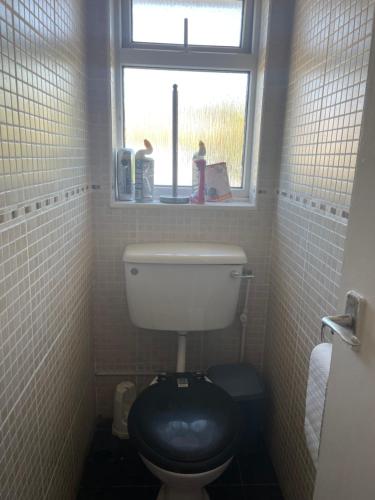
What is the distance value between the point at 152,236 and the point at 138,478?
3.07 feet

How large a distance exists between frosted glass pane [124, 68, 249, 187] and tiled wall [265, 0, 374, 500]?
0.29 m

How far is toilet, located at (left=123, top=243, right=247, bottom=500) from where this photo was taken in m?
1.12

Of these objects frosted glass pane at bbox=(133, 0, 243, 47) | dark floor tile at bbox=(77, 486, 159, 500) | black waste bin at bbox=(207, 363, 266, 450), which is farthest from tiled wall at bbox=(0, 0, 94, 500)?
black waste bin at bbox=(207, 363, 266, 450)

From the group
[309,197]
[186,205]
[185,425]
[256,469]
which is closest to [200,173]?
[186,205]

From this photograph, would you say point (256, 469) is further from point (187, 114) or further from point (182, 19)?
point (182, 19)

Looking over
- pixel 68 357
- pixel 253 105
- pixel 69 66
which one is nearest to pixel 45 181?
pixel 69 66

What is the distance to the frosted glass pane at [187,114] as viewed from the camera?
1.63 metres

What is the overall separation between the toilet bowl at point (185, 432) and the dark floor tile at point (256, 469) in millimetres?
240

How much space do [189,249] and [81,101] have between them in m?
0.66

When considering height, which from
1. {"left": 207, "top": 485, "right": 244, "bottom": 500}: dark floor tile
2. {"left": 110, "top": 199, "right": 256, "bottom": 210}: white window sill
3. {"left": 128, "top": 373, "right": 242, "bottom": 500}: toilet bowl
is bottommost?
{"left": 207, "top": 485, "right": 244, "bottom": 500}: dark floor tile

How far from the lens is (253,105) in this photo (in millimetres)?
1646

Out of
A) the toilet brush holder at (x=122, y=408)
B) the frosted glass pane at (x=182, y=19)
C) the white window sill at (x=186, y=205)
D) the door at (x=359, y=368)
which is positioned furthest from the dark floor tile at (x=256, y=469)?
the frosted glass pane at (x=182, y=19)

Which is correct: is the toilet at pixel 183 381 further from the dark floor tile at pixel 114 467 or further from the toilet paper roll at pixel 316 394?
the toilet paper roll at pixel 316 394

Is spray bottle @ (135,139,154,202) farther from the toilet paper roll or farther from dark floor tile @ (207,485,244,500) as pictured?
dark floor tile @ (207,485,244,500)
